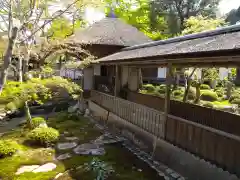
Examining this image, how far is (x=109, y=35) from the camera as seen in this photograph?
1537cm

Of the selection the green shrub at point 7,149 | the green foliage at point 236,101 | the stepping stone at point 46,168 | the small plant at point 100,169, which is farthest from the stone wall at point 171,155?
the green foliage at point 236,101

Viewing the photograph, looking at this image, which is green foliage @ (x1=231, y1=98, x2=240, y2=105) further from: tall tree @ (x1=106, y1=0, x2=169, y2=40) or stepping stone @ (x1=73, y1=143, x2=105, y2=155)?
tall tree @ (x1=106, y1=0, x2=169, y2=40)

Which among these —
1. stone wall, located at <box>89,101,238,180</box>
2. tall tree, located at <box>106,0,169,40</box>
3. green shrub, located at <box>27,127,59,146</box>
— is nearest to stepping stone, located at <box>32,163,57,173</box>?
green shrub, located at <box>27,127,59,146</box>

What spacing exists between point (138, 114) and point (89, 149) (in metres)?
2.17

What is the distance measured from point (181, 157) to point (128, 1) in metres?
25.8

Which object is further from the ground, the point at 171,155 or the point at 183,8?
the point at 183,8

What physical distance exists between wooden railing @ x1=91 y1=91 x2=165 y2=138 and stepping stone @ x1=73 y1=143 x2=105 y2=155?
1.59m

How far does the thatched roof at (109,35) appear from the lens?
14.4 meters

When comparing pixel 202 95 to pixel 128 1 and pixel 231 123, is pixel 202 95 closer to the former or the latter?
pixel 231 123

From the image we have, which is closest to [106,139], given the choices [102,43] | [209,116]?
[209,116]

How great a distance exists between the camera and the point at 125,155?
7.34m

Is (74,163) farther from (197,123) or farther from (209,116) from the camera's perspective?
(209,116)

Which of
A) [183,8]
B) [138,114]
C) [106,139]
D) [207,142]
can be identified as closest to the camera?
[207,142]

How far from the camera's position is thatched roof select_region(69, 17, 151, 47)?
1445 centimetres
